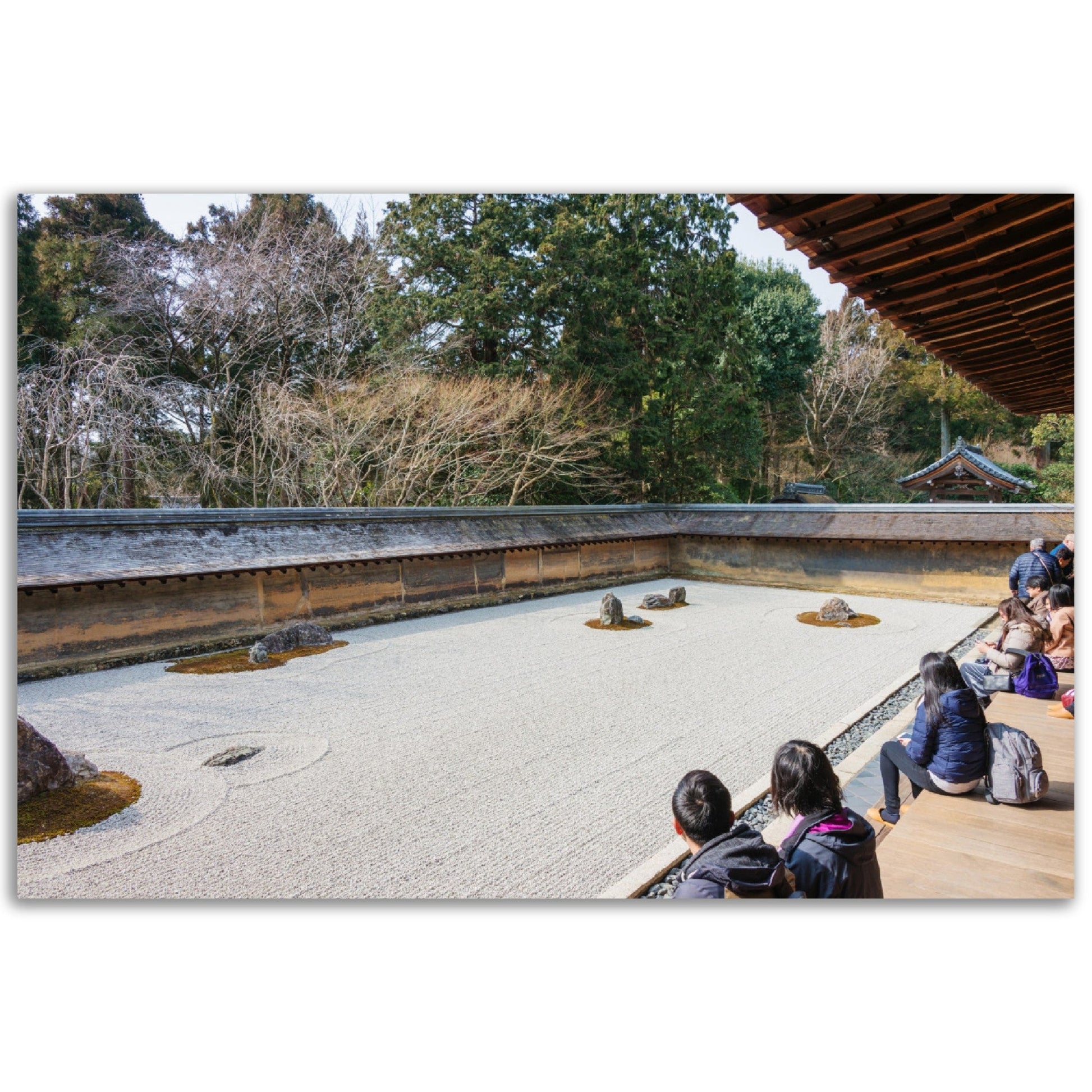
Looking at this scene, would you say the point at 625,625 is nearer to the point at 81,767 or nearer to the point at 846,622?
the point at 846,622

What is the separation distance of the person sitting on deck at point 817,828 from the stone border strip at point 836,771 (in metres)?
0.80

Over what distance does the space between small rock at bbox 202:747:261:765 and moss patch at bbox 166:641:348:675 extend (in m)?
1.89

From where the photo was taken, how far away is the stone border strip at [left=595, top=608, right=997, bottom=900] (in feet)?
8.98

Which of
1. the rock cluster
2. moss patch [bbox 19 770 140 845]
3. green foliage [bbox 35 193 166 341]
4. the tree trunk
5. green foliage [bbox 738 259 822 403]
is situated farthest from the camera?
green foliage [bbox 738 259 822 403]

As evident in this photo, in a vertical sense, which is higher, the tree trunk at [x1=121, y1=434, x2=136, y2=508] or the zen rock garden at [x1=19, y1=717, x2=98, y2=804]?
the tree trunk at [x1=121, y1=434, x2=136, y2=508]

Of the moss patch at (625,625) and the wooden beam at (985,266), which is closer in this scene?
the wooden beam at (985,266)

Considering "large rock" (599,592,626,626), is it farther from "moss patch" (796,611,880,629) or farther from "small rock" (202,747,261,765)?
"small rock" (202,747,261,765)

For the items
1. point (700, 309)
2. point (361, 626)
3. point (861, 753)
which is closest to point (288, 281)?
point (361, 626)

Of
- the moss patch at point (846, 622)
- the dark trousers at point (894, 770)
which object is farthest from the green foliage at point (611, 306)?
the dark trousers at point (894, 770)

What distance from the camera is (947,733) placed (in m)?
2.74

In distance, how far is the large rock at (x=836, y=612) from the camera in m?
8.05

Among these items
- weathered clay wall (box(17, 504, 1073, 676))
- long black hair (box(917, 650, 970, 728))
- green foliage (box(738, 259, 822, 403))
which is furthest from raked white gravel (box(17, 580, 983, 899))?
green foliage (box(738, 259, 822, 403))

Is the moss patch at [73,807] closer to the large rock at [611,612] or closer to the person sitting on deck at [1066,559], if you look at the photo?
the large rock at [611,612]

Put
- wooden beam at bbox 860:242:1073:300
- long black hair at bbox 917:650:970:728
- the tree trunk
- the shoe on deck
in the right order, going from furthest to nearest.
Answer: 1. the tree trunk
2. the shoe on deck
3. long black hair at bbox 917:650:970:728
4. wooden beam at bbox 860:242:1073:300
